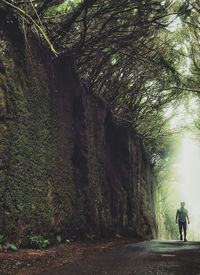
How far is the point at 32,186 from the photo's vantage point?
5410mm

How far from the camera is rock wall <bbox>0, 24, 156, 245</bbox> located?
496cm

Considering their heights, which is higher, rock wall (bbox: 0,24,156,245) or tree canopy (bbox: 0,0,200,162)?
tree canopy (bbox: 0,0,200,162)

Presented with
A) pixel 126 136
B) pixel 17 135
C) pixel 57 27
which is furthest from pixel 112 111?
pixel 17 135

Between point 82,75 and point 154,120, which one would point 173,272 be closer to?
point 82,75

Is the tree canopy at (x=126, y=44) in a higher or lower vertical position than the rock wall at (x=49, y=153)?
higher

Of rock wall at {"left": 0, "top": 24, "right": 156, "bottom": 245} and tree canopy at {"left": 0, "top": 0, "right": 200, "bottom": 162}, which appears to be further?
tree canopy at {"left": 0, "top": 0, "right": 200, "bottom": 162}

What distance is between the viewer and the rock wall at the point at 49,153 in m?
4.96

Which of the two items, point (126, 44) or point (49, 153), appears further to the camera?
point (126, 44)

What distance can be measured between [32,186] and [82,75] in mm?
4909

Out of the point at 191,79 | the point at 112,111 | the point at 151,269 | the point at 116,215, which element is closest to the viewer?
the point at 151,269

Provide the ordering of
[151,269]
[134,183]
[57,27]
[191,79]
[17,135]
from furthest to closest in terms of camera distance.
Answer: [134,183] < [191,79] < [57,27] < [17,135] < [151,269]

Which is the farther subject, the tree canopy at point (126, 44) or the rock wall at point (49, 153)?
the tree canopy at point (126, 44)

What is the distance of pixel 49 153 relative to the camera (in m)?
6.28

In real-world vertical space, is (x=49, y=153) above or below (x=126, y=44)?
below
